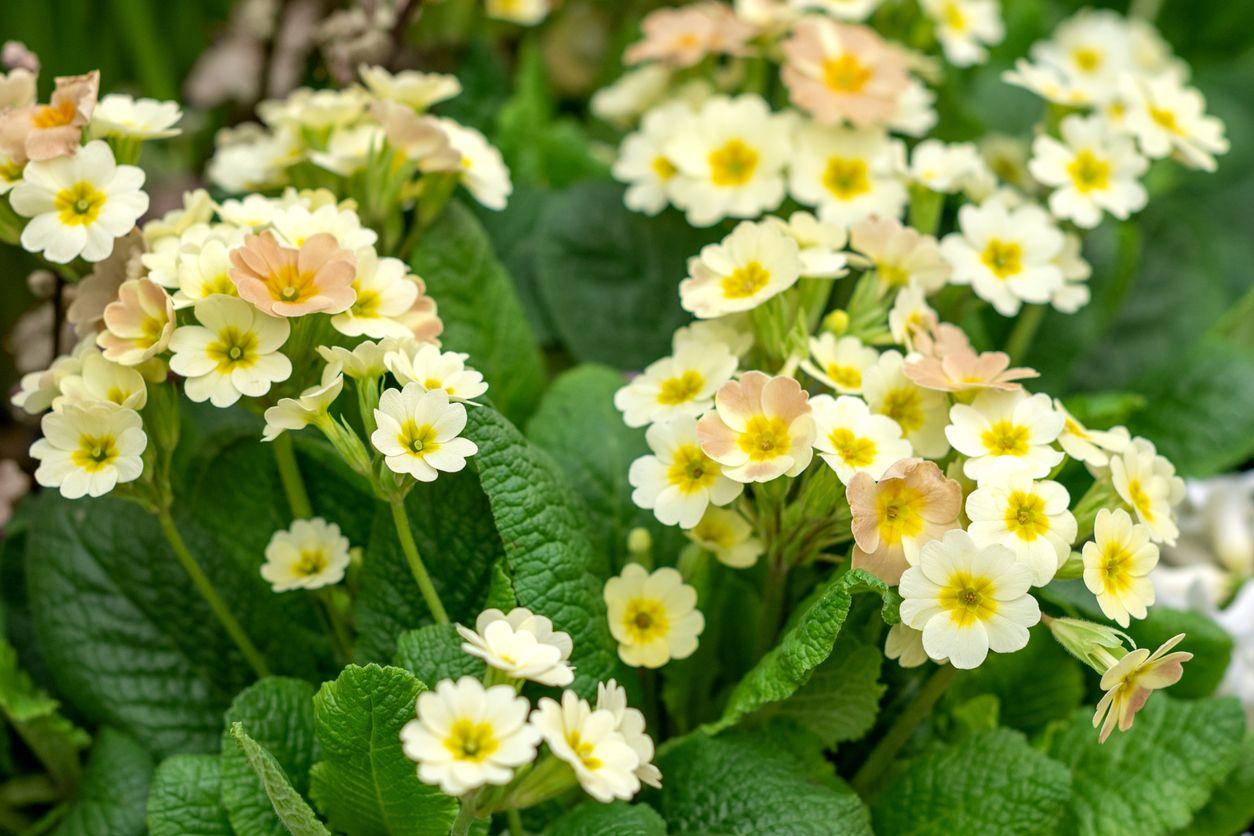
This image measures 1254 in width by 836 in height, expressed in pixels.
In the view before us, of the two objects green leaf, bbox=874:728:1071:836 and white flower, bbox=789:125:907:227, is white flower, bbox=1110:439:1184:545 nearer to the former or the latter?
green leaf, bbox=874:728:1071:836

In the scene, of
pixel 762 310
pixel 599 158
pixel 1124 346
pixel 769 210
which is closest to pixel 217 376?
pixel 762 310

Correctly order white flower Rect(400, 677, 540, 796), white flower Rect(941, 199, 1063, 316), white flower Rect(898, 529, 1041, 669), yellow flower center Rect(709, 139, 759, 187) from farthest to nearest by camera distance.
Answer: yellow flower center Rect(709, 139, 759, 187) < white flower Rect(941, 199, 1063, 316) < white flower Rect(898, 529, 1041, 669) < white flower Rect(400, 677, 540, 796)

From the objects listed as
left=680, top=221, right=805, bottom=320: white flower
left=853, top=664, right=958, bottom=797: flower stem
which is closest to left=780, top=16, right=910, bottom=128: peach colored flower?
left=680, top=221, right=805, bottom=320: white flower

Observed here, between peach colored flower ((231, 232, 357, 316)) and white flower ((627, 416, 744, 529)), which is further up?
peach colored flower ((231, 232, 357, 316))

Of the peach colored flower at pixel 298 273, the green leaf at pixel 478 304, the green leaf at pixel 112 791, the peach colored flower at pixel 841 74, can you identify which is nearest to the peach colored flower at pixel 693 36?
the peach colored flower at pixel 841 74

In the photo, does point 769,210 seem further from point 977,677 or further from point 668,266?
point 977,677

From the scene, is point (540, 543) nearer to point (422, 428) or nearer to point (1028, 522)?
point (422, 428)
